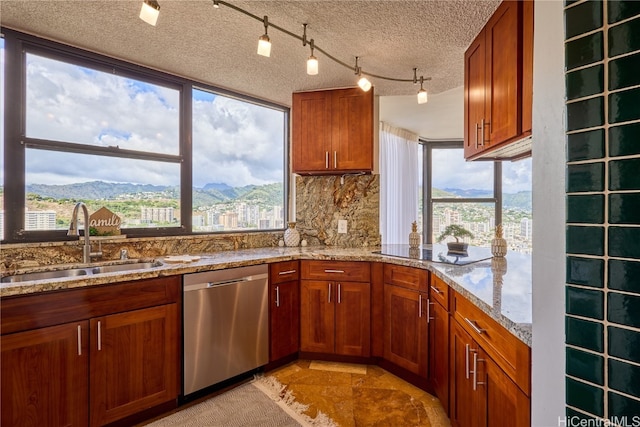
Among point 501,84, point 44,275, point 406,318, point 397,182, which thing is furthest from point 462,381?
point 397,182

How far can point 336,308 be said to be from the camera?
8.57 feet

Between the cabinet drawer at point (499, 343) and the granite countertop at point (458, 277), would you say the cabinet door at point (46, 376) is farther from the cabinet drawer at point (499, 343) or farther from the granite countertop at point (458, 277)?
the cabinet drawer at point (499, 343)

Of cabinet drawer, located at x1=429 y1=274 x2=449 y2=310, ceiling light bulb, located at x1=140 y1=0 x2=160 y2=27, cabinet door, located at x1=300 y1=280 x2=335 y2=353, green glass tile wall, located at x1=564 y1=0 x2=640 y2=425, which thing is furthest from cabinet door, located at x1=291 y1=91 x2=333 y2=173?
green glass tile wall, located at x1=564 y1=0 x2=640 y2=425

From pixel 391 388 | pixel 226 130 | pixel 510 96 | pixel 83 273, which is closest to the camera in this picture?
pixel 510 96

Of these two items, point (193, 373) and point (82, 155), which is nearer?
point (193, 373)

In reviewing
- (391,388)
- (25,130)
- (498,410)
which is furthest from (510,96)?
(25,130)

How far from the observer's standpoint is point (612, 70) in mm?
485

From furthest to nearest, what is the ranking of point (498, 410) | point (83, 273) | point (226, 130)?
1. point (226, 130)
2. point (83, 273)
3. point (498, 410)

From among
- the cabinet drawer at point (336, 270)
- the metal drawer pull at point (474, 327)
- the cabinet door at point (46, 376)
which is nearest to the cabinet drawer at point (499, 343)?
the metal drawer pull at point (474, 327)

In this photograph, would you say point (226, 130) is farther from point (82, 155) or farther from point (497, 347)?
point (497, 347)

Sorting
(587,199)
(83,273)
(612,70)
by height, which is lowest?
(83,273)

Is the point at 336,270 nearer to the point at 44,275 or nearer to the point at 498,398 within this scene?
the point at 498,398

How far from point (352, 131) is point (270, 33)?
1.15 meters

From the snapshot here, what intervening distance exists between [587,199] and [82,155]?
2.88 m
